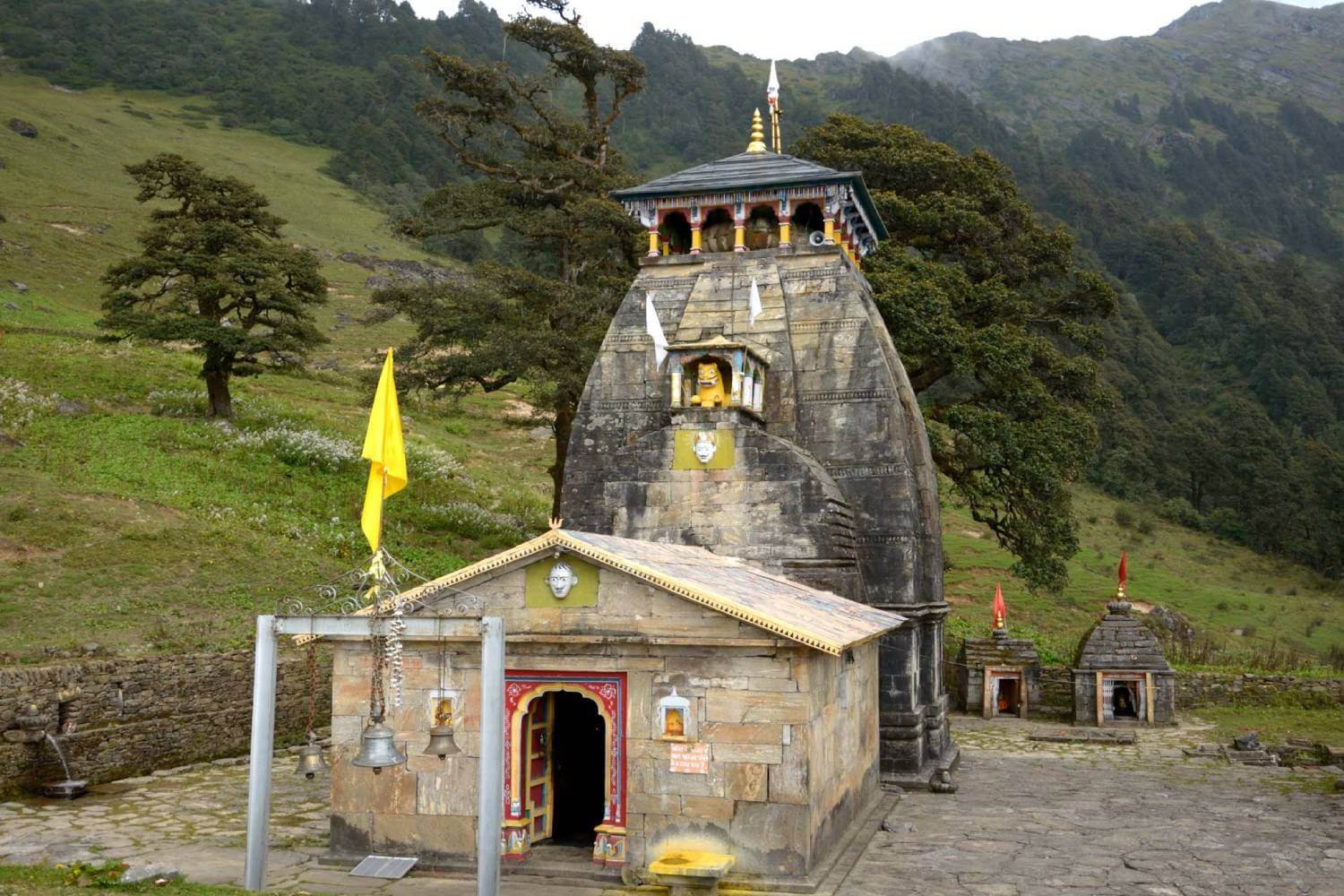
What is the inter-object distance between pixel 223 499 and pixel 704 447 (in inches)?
490

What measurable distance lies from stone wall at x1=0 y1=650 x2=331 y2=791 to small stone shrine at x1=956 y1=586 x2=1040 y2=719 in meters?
14.3

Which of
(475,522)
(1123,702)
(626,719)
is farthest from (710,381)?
(1123,702)

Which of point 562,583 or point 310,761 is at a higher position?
point 562,583

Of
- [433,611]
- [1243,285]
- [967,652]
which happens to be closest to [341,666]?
[433,611]

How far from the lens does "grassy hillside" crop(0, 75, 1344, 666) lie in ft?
64.1

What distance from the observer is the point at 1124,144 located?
122m

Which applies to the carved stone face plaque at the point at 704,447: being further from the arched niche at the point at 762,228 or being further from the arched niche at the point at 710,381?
the arched niche at the point at 762,228

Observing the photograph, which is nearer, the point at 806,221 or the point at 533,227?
the point at 806,221

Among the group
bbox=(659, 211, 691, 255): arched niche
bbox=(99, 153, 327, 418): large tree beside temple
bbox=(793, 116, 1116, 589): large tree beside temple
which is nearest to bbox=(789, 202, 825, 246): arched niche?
bbox=(659, 211, 691, 255): arched niche

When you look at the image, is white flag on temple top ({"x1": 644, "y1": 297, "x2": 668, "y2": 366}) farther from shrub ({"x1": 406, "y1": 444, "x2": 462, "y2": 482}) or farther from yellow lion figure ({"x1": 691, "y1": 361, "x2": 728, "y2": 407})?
shrub ({"x1": 406, "y1": 444, "x2": 462, "y2": 482})

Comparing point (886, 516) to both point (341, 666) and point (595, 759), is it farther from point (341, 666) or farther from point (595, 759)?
point (341, 666)

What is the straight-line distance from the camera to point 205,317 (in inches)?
1112

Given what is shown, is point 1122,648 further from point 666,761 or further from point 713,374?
point 666,761

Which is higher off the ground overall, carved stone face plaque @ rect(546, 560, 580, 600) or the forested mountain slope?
the forested mountain slope
